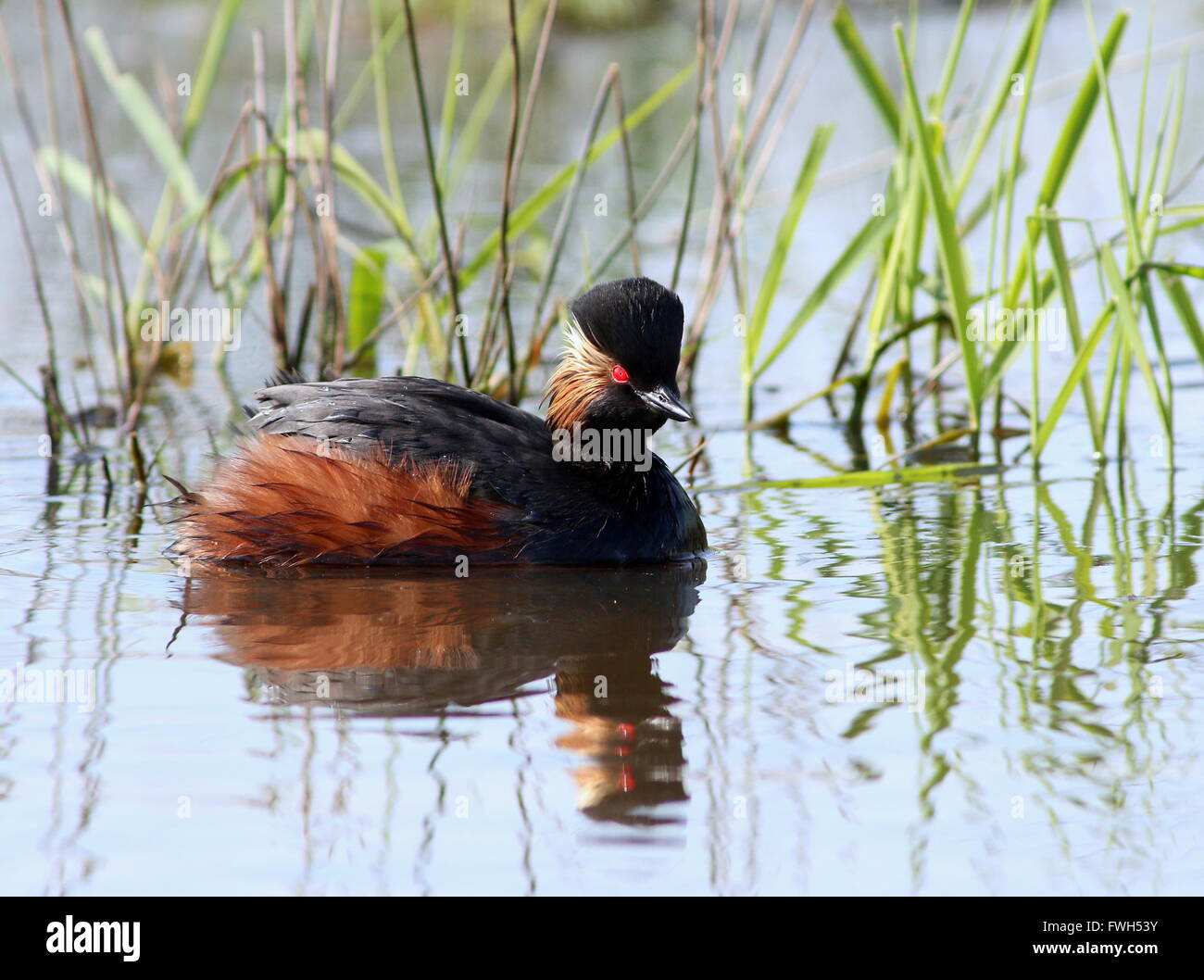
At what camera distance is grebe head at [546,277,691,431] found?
5.55 m

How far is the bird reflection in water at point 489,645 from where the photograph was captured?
13.0 feet

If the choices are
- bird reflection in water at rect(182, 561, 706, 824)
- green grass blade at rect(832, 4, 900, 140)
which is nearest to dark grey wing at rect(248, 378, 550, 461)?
bird reflection in water at rect(182, 561, 706, 824)

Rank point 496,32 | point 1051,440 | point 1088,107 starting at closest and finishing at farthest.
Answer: point 1088,107 < point 1051,440 < point 496,32

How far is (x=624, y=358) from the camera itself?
5.62 metres

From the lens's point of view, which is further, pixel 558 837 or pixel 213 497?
pixel 213 497

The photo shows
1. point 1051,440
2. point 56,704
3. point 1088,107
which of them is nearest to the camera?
point 56,704

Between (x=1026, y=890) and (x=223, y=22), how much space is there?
5.88 meters

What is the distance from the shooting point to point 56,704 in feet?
14.0
